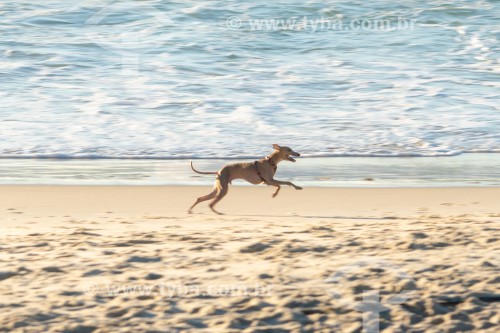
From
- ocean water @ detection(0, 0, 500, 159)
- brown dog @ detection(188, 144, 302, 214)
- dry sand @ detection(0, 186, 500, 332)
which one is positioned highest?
ocean water @ detection(0, 0, 500, 159)

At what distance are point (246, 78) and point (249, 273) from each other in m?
10.3

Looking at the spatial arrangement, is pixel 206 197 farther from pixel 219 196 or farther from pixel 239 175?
pixel 239 175

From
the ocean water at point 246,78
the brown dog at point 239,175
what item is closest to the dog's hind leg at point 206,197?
the brown dog at point 239,175

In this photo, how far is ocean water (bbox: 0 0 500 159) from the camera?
1107 cm

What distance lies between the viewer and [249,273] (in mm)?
4824

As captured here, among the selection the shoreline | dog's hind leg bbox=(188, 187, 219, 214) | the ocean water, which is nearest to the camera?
dog's hind leg bbox=(188, 187, 219, 214)

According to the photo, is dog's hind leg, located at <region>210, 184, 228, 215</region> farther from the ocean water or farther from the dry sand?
the ocean water

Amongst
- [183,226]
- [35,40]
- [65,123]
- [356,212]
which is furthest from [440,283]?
[35,40]

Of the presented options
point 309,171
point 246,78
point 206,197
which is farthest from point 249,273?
point 246,78

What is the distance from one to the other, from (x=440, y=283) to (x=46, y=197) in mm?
4306

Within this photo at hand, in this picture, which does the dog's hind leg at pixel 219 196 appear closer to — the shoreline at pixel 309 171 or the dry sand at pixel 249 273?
the dry sand at pixel 249 273

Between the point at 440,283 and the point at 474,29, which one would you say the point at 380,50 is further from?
the point at 440,283

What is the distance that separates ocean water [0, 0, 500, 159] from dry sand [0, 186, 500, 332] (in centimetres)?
408

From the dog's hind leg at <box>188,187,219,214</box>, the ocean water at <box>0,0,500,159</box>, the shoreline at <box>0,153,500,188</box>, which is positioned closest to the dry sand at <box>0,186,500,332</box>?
the dog's hind leg at <box>188,187,219,214</box>
